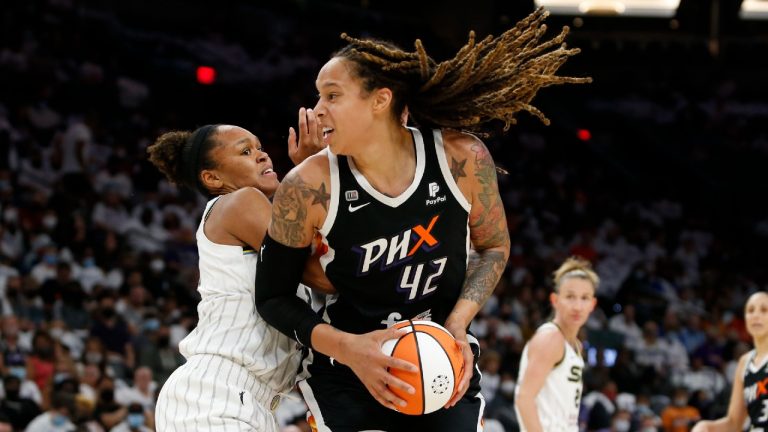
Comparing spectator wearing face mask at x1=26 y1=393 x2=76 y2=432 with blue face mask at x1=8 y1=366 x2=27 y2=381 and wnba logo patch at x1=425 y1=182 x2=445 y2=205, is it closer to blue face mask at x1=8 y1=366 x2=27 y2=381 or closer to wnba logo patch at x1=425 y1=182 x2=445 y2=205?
blue face mask at x1=8 y1=366 x2=27 y2=381

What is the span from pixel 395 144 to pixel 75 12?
13.6 m

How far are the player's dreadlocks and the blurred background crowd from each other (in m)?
3.26

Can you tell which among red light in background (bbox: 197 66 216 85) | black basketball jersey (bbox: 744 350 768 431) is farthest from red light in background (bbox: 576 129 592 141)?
black basketball jersey (bbox: 744 350 768 431)

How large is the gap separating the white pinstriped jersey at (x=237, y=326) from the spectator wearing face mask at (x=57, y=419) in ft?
16.2

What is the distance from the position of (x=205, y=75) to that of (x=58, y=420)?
9285 millimetres

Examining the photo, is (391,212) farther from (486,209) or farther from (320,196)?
(486,209)

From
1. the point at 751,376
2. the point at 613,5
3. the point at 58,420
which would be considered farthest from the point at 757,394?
the point at 613,5

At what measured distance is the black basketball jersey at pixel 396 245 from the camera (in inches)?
128

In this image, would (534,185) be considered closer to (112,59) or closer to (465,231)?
(112,59)

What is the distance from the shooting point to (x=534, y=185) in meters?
17.5

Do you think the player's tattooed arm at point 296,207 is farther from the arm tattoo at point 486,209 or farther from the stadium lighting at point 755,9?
the stadium lighting at point 755,9

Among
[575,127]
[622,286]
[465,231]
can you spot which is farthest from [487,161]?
[575,127]

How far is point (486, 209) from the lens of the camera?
3.42m

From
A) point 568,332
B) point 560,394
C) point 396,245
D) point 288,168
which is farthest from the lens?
point 288,168
